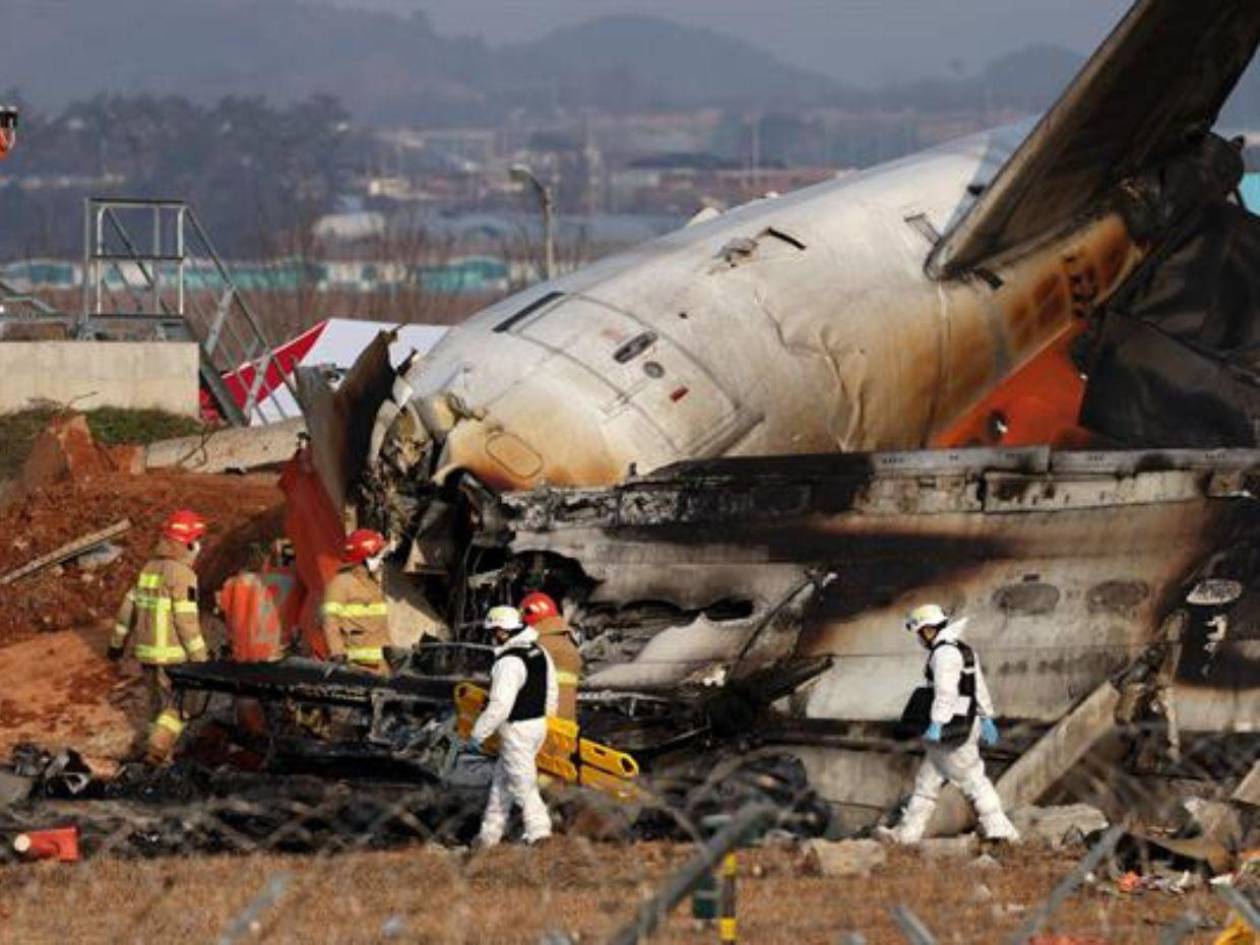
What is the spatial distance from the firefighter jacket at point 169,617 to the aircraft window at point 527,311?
313 cm

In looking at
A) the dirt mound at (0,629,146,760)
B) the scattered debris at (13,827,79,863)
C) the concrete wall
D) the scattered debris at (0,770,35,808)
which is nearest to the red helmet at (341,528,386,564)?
the dirt mound at (0,629,146,760)

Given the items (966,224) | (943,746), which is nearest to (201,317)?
(966,224)

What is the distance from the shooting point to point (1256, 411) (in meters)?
26.3

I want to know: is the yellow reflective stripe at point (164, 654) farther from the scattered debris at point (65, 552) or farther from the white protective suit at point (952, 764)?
the white protective suit at point (952, 764)

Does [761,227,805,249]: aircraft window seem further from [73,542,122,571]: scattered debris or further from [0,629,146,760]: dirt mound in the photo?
[73,542,122,571]: scattered debris

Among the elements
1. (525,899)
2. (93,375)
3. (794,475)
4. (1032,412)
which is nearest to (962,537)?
(794,475)

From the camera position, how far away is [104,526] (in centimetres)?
3086

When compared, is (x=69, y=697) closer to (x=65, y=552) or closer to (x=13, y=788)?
(x=65, y=552)

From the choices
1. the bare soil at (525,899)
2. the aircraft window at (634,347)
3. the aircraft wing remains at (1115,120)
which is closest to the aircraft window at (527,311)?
the aircraft window at (634,347)

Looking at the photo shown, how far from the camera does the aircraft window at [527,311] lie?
972 inches

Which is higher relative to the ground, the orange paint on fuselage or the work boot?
the orange paint on fuselage

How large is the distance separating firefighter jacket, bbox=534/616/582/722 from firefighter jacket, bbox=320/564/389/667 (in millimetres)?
2006

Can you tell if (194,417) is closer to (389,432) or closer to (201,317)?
(389,432)

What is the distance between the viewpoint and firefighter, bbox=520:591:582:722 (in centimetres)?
2106
